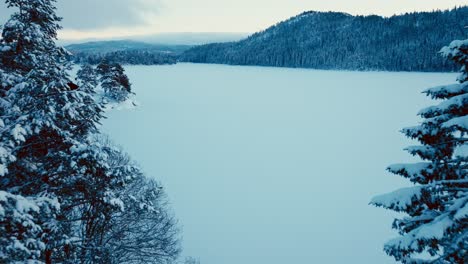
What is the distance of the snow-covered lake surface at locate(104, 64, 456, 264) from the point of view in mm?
18656

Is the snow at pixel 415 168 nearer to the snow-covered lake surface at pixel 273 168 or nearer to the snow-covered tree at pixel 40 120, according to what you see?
Result: the snow-covered tree at pixel 40 120

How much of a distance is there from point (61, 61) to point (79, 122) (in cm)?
167

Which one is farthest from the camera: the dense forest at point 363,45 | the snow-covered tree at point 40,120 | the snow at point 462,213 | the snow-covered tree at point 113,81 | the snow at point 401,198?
the dense forest at point 363,45

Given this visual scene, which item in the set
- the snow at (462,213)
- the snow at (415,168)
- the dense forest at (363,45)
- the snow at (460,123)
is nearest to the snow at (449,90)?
the snow at (460,123)

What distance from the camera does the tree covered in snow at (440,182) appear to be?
5145 millimetres

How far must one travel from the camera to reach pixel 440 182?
224 inches

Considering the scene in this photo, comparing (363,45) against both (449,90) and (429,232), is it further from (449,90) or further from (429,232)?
(429,232)

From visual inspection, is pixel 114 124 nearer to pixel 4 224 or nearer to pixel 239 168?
pixel 239 168

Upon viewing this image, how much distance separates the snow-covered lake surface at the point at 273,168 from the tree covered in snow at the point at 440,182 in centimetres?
1205

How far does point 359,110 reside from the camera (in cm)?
5869

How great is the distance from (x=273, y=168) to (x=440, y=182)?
25.5 meters

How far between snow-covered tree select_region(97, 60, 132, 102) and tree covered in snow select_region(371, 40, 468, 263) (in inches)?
2008

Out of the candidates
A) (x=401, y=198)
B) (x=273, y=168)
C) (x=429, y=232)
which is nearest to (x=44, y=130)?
(x=401, y=198)

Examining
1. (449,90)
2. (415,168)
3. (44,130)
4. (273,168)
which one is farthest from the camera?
(273,168)
